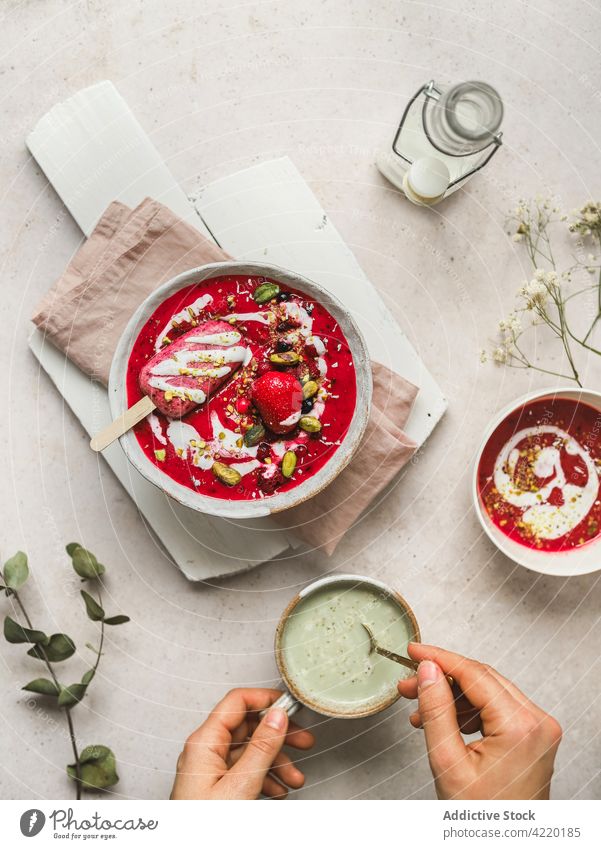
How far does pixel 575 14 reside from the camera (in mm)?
1385

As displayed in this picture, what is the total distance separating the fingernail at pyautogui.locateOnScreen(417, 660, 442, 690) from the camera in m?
1.12

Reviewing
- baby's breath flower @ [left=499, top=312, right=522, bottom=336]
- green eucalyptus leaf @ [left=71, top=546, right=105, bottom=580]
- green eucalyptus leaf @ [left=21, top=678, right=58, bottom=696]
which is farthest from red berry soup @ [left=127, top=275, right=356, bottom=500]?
green eucalyptus leaf @ [left=21, top=678, right=58, bottom=696]

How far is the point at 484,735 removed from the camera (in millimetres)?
1151

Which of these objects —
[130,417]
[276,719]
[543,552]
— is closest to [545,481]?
[543,552]

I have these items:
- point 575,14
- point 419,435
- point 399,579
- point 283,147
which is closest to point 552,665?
point 399,579

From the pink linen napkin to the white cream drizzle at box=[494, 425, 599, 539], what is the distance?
201mm

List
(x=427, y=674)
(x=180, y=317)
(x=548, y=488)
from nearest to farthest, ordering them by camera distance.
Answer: (x=427, y=674)
(x=180, y=317)
(x=548, y=488)

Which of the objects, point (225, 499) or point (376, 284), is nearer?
point (225, 499)

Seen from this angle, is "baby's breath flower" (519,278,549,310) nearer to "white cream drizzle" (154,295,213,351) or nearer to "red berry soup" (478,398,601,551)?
"red berry soup" (478,398,601,551)

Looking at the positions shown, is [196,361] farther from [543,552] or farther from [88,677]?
[543,552]

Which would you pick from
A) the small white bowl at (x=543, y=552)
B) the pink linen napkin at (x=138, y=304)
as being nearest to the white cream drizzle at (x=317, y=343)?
the pink linen napkin at (x=138, y=304)

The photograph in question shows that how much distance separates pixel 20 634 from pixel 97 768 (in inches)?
11.2

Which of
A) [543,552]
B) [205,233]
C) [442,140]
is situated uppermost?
[442,140]

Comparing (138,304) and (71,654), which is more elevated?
(138,304)
